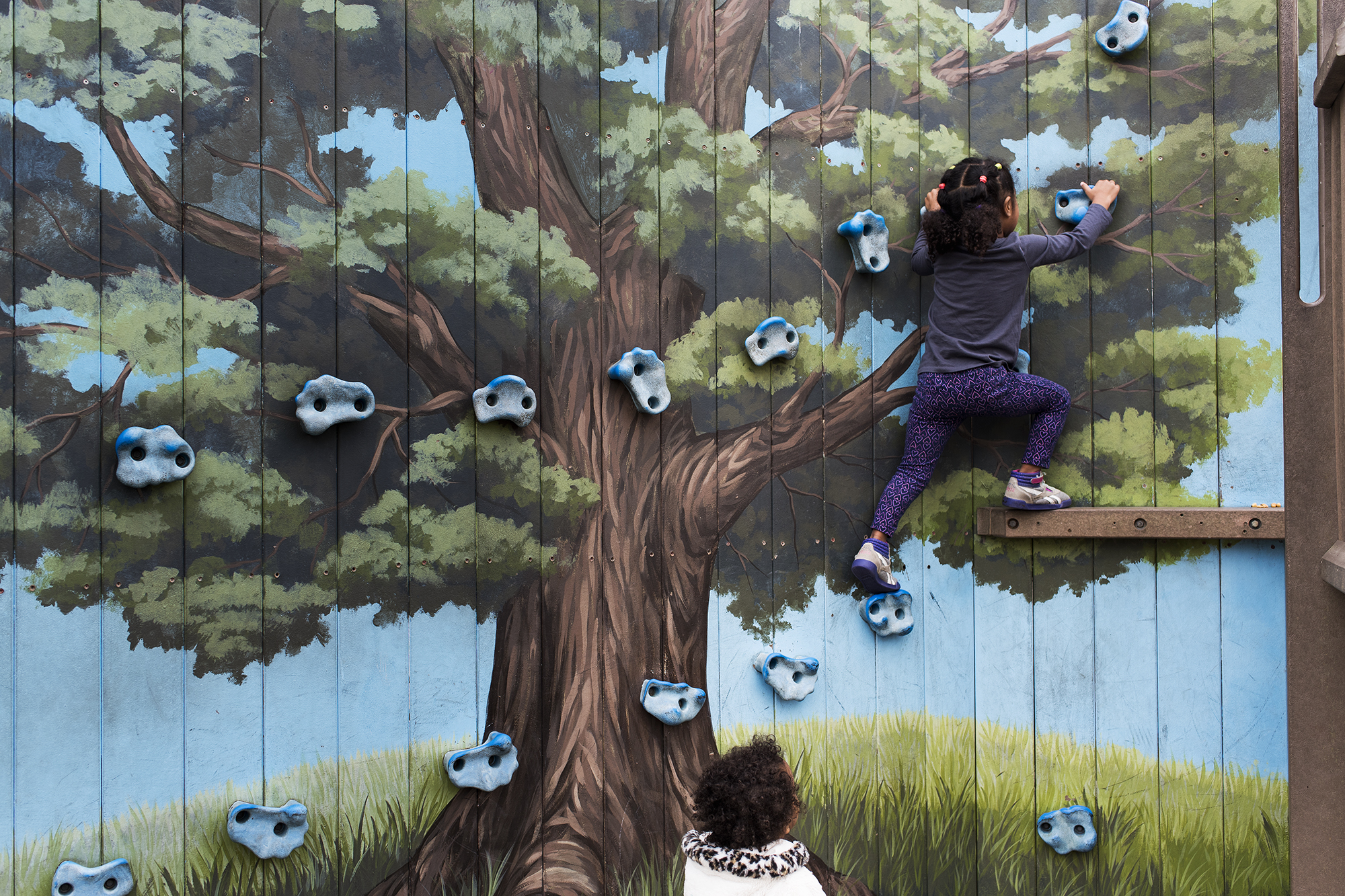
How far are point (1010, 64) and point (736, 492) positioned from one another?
1370 mm

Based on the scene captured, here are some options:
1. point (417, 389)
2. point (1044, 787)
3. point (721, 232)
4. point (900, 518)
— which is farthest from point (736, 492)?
point (1044, 787)

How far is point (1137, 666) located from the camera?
221cm

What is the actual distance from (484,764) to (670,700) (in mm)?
488

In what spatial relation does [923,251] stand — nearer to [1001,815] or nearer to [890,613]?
[890,613]

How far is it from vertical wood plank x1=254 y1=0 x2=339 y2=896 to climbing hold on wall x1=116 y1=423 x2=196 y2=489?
17cm

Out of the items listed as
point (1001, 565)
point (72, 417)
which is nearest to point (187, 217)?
point (72, 417)

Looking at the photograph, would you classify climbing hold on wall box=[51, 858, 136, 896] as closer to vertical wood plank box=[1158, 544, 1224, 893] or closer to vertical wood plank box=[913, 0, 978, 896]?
vertical wood plank box=[913, 0, 978, 896]

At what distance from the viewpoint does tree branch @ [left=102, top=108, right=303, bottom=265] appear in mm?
1905

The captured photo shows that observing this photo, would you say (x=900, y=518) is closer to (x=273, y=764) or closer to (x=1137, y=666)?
(x=1137, y=666)

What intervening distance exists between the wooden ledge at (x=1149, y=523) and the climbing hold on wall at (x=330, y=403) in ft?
5.44

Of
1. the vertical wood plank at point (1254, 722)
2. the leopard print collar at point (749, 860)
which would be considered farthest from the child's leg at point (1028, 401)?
the leopard print collar at point (749, 860)

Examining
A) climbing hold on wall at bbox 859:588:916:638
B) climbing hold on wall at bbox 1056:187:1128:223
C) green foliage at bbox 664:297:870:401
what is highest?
climbing hold on wall at bbox 1056:187:1128:223

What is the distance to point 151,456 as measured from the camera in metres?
1.86

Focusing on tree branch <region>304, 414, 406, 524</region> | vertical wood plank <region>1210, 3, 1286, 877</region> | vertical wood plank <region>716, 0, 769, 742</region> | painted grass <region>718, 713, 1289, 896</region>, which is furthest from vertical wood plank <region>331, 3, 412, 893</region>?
vertical wood plank <region>1210, 3, 1286, 877</region>
